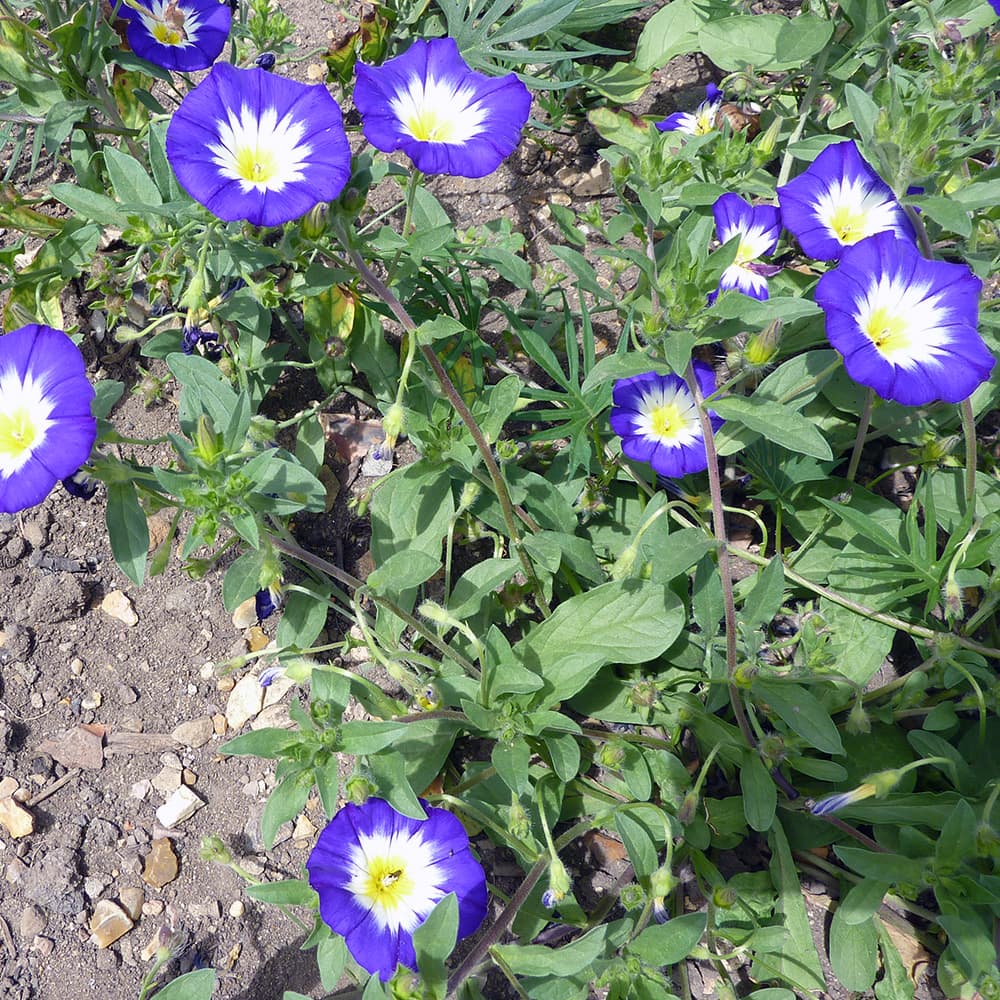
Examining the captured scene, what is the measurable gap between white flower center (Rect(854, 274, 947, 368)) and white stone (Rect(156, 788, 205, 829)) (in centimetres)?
230

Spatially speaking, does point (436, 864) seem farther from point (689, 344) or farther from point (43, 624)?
point (43, 624)

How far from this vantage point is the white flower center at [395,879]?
2084 millimetres

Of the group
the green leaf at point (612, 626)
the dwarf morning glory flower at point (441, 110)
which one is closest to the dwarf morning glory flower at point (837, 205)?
the dwarf morning glory flower at point (441, 110)

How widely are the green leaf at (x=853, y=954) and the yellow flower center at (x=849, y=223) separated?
1.93m

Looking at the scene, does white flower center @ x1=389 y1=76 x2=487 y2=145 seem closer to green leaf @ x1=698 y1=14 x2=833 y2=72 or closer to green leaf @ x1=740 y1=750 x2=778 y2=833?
green leaf @ x1=698 y1=14 x2=833 y2=72

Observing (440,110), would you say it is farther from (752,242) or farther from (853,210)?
(853,210)

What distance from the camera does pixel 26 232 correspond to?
306 centimetres

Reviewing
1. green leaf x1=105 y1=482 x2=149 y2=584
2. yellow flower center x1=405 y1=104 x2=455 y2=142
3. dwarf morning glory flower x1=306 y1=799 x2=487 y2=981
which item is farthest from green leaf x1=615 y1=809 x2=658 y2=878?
yellow flower center x1=405 y1=104 x2=455 y2=142

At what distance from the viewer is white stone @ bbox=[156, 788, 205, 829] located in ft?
8.77

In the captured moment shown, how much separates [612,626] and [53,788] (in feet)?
5.62

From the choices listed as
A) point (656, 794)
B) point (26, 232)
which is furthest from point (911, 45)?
point (26, 232)

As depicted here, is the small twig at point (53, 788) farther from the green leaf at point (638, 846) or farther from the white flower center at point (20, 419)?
the green leaf at point (638, 846)

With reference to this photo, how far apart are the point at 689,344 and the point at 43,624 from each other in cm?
217

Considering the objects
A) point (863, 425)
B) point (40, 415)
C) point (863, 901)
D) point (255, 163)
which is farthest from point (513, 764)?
point (255, 163)
